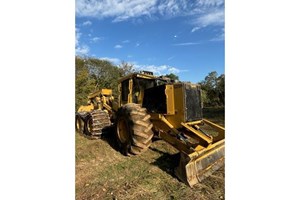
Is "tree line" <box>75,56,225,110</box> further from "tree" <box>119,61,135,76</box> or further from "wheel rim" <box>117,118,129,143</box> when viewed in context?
"wheel rim" <box>117,118,129,143</box>

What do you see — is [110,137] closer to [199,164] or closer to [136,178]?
[136,178]

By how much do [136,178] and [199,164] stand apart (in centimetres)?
60

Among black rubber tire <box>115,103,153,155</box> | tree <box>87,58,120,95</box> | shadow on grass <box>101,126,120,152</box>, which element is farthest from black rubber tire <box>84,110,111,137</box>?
black rubber tire <box>115,103,153,155</box>

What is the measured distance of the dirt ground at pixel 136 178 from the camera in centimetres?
202

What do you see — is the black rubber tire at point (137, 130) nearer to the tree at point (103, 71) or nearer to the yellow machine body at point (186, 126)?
the yellow machine body at point (186, 126)

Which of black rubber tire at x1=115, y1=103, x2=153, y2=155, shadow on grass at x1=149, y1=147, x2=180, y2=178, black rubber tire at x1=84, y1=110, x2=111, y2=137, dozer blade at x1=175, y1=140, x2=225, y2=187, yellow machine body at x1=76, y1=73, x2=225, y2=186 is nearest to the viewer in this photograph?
dozer blade at x1=175, y1=140, x2=225, y2=187

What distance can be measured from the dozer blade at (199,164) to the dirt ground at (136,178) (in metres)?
0.05

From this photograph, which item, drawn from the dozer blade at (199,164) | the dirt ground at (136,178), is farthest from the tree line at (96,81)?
the dozer blade at (199,164)

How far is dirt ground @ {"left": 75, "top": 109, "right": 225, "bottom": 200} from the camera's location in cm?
202

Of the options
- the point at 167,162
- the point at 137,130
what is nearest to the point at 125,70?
the point at 137,130

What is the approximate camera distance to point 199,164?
2365 millimetres

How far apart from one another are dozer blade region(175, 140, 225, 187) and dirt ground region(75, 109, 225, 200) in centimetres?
5
